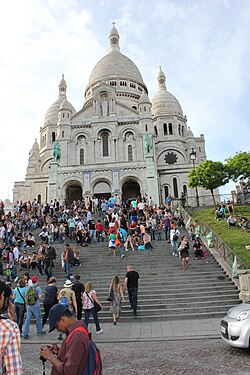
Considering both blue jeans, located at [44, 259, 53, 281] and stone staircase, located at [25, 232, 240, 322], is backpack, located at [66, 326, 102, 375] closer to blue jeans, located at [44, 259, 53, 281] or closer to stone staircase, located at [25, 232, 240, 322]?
stone staircase, located at [25, 232, 240, 322]

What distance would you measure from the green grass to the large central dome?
37794 millimetres

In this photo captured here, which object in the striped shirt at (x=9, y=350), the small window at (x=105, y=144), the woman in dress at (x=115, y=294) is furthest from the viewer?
the small window at (x=105, y=144)

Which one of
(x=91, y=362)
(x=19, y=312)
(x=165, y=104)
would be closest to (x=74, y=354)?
(x=91, y=362)

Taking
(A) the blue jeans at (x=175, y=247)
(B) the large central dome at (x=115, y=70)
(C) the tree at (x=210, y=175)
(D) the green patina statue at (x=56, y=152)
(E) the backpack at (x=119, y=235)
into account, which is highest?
(B) the large central dome at (x=115, y=70)

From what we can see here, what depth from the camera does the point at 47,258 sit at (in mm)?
14117

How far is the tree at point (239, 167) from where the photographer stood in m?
33.6

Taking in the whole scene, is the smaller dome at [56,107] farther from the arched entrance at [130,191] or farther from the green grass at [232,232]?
the green grass at [232,232]

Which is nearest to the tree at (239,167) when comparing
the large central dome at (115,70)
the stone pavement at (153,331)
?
the stone pavement at (153,331)

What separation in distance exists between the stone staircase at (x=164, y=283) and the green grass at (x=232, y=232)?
1558 mm

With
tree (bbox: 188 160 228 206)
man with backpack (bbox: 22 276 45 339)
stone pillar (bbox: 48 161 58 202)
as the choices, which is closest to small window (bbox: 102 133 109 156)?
stone pillar (bbox: 48 161 58 202)

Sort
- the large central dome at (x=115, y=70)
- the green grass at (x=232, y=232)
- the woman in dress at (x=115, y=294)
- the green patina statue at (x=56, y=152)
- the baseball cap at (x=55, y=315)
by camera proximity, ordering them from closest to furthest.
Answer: the baseball cap at (x=55, y=315)
the woman in dress at (x=115, y=294)
the green grass at (x=232, y=232)
the green patina statue at (x=56, y=152)
the large central dome at (x=115, y=70)

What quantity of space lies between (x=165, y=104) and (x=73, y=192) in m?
24.8

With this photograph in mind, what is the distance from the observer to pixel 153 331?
9.20 meters

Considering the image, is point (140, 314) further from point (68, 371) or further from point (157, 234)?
point (157, 234)
